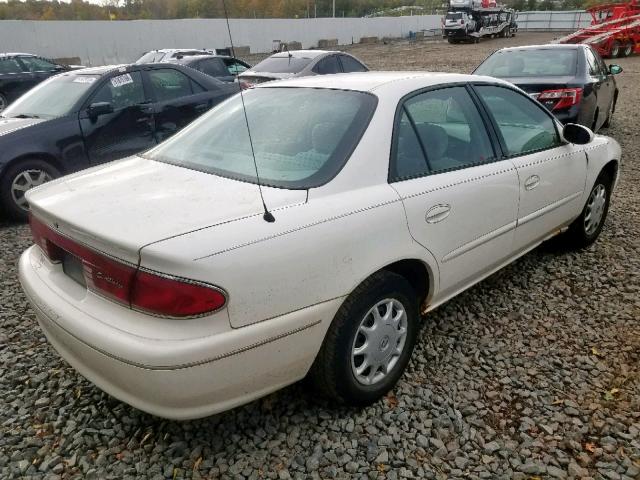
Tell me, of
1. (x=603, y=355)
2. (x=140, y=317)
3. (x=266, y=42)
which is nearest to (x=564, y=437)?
(x=603, y=355)

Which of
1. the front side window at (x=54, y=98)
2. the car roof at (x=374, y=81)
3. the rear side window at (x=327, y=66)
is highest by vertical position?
the car roof at (x=374, y=81)

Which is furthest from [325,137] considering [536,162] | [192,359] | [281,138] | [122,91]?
[122,91]

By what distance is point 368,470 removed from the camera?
2.18 meters

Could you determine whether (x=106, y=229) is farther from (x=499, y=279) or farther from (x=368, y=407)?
(x=499, y=279)

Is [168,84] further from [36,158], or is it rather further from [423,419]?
[423,419]

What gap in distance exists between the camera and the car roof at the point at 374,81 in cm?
273

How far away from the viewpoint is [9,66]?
40.6 feet

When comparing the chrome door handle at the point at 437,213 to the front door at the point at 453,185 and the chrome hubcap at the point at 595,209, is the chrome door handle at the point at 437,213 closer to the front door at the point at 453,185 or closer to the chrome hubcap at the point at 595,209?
the front door at the point at 453,185

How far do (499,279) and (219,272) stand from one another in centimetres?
262

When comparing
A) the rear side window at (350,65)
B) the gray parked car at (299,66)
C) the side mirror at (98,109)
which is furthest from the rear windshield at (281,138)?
the rear side window at (350,65)

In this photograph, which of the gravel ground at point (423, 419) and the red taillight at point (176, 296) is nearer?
the red taillight at point (176, 296)

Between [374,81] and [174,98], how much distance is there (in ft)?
14.6

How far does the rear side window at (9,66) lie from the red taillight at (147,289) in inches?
497

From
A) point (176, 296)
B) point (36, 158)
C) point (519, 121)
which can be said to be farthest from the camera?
point (36, 158)
